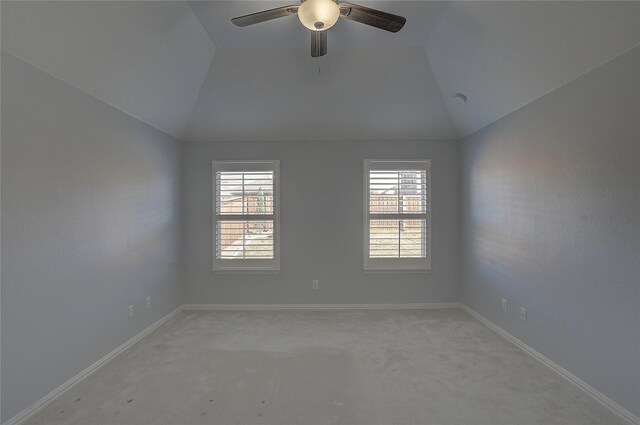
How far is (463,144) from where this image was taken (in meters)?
3.79

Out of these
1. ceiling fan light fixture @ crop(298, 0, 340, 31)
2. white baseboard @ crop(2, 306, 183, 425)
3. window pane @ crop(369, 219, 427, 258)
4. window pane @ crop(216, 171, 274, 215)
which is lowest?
white baseboard @ crop(2, 306, 183, 425)

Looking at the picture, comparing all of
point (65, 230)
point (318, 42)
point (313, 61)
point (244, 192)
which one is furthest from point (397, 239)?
point (65, 230)

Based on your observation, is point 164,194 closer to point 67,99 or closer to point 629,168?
point 67,99

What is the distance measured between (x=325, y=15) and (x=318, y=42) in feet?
1.34

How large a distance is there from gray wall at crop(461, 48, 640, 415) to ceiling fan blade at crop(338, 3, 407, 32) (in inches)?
57.9

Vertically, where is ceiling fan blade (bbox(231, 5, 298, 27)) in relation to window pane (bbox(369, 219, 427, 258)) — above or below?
above

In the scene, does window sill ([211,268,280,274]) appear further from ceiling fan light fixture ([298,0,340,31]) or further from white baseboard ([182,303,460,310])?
ceiling fan light fixture ([298,0,340,31])

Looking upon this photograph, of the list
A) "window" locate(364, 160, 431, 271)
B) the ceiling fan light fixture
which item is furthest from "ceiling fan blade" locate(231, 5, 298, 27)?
"window" locate(364, 160, 431, 271)

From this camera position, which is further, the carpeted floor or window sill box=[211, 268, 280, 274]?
window sill box=[211, 268, 280, 274]

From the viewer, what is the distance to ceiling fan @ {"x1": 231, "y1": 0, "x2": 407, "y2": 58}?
1.70 meters

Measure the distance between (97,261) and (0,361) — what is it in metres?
0.87

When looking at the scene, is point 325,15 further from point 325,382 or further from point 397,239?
point 397,239

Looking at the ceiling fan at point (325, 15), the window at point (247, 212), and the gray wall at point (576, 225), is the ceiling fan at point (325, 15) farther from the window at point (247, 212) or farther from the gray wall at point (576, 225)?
the window at point (247, 212)

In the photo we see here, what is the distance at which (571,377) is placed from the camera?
2.19 metres
